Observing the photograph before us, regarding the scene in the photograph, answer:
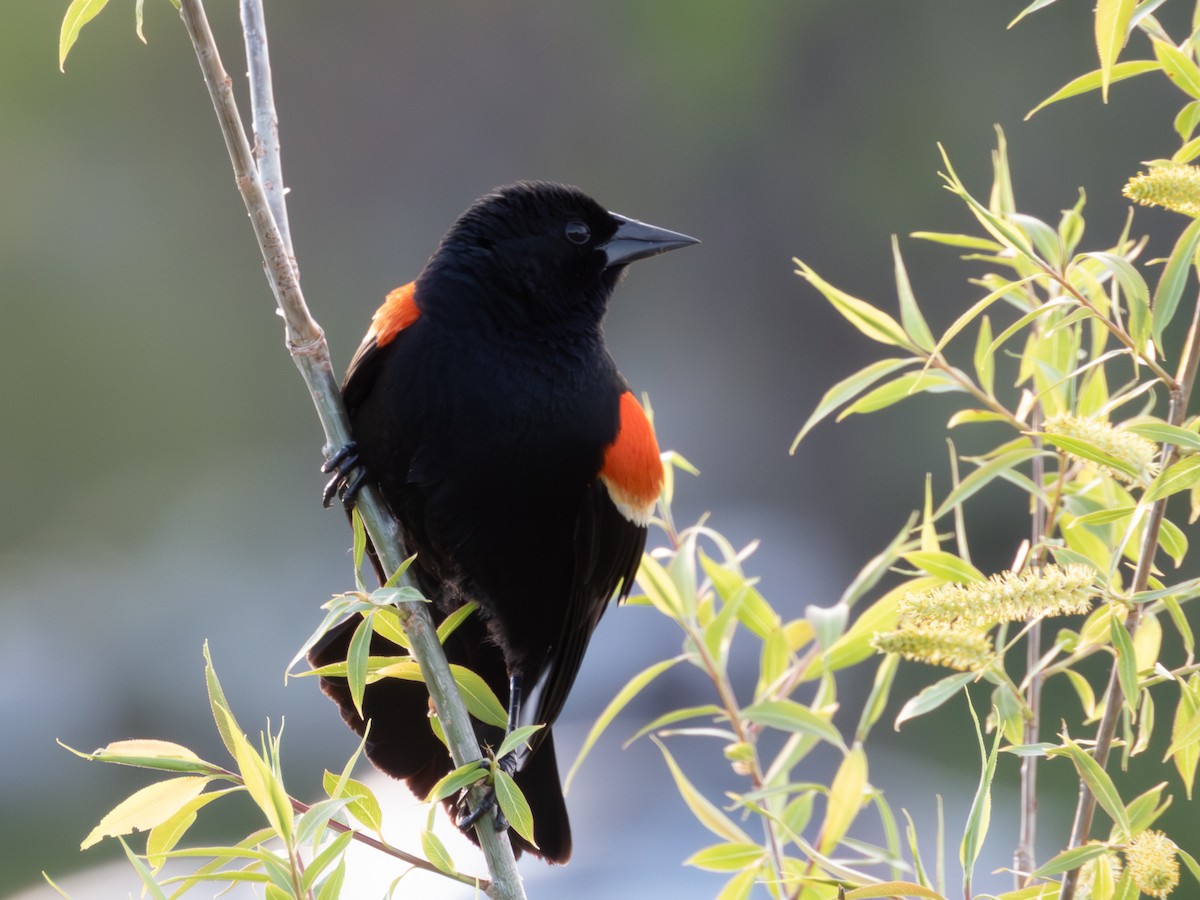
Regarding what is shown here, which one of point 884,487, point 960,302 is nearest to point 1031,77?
point 960,302

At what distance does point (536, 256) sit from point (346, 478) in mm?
387

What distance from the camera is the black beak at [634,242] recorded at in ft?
5.04

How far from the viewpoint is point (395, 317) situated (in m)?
1.39

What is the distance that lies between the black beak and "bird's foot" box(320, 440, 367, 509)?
447 millimetres

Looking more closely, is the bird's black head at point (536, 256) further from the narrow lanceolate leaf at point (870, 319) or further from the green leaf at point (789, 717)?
the green leaf at point (789, 717)

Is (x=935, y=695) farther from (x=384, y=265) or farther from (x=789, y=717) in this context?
(x=384, y=265)

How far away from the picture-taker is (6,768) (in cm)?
436

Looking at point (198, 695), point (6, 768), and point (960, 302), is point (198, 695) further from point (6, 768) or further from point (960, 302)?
point (960, 302)

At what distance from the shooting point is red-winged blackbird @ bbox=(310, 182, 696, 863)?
133 cm

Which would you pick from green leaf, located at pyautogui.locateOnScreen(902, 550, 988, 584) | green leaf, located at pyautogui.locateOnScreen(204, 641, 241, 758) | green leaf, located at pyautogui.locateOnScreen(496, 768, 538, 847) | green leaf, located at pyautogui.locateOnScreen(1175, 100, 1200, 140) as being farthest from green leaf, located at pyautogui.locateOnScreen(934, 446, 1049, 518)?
green leaf, located at pyautogui.locateOnScreen(204, 641, 241, 758)

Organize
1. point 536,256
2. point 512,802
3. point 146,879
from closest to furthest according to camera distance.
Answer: point 146,879 → point 512,802 → point 536,256

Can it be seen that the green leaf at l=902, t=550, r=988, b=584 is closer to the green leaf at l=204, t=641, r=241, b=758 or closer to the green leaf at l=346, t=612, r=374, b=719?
the green leaf at l=346, t=612, r=374, b=719

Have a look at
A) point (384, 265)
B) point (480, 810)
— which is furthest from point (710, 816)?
point (384, 265)

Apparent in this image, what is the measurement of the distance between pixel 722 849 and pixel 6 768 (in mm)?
4122
